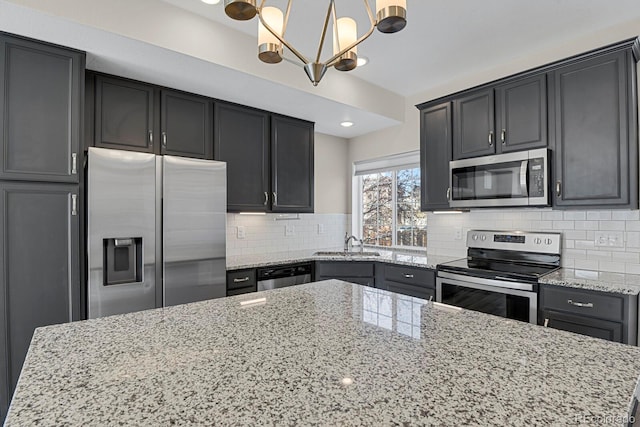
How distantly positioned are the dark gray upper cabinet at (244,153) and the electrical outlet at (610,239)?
2.66 m

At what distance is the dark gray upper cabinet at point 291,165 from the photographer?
3359mm

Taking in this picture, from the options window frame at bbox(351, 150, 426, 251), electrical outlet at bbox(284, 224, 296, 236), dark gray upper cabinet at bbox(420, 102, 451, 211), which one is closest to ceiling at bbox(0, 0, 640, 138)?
dark gray upper cabinet at bbox(420, 102, 451, 211)

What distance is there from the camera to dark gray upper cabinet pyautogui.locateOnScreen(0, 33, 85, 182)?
1.90 m

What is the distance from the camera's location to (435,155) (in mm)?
3135

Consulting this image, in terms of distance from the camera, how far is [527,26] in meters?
2.36

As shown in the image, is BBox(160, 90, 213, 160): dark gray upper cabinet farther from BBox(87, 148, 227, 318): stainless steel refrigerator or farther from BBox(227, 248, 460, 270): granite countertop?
BBox(227, 248, 460, 270): granite countertop

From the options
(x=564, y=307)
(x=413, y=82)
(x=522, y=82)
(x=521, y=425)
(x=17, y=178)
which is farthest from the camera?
(x=413, y=82)

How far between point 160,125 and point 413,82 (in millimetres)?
2329

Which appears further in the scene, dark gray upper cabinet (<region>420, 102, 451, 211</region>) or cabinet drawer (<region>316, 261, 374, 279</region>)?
cabinet drawer (<region>316, 261, 374, 279</region>)

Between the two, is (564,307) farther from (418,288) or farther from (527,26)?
(527,26)

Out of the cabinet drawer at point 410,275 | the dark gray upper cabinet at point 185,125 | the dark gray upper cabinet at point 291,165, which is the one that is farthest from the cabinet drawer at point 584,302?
the dark gray upper cabinet at point 185,125

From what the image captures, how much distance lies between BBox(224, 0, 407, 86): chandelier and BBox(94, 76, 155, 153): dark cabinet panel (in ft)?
4.99

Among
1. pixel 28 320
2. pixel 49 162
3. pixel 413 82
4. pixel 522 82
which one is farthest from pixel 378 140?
pixel 28 320

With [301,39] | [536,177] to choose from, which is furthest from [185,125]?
[536,177]
